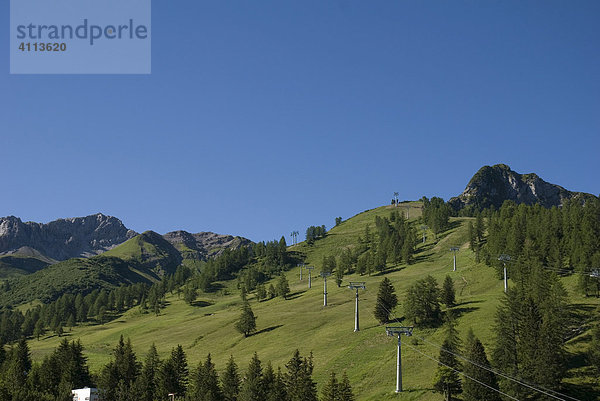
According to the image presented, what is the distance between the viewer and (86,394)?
97.7 metres

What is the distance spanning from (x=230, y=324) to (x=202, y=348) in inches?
919

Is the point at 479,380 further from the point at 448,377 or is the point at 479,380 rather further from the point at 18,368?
the point at 18,368

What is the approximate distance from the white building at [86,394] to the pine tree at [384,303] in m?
60.6

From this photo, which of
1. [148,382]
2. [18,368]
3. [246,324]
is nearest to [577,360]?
[148,382]

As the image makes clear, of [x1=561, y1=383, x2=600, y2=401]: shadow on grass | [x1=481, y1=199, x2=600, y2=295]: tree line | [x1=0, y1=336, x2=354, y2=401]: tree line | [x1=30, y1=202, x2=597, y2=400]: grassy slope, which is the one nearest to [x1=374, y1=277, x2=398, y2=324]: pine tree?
[x1=30, y1=202, x2=597, y2=400]: grassy slope

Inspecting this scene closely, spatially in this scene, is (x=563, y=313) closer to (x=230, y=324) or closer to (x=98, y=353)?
(x=230, y=324)

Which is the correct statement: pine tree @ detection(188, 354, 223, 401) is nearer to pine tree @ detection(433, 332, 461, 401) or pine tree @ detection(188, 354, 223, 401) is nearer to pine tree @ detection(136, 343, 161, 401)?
pine tree @ detection(136, 343, 161, 401)

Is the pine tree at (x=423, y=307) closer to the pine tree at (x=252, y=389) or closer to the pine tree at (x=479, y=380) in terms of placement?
the pine tree at (x=479, y=380)

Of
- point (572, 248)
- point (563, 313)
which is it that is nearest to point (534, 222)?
point (572, 248)

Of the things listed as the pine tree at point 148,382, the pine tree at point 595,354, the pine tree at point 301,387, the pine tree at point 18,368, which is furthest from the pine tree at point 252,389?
the pine tree at point 595,354

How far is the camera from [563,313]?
305ft

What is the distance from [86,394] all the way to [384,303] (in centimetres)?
6605

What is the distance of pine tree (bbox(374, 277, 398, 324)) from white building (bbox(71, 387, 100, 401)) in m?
60.6

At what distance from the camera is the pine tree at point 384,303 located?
12875 centimetres
